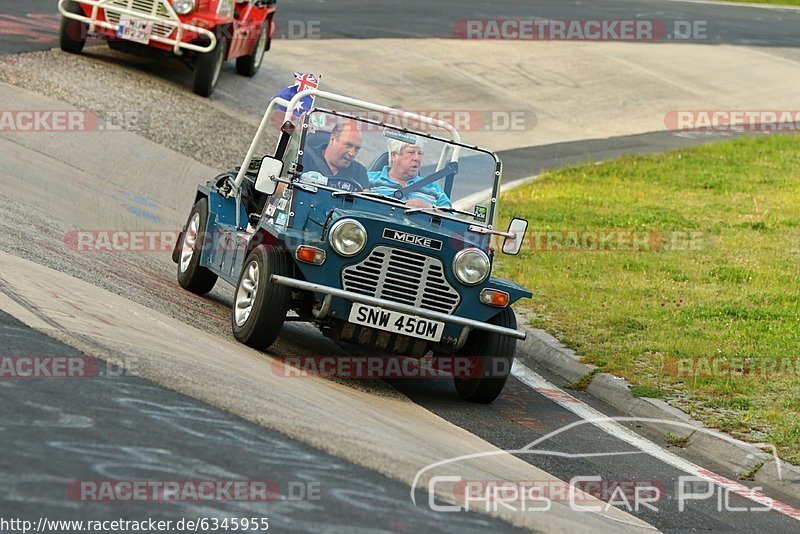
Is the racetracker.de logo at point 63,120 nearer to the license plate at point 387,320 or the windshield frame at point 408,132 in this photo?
the windshield frame at point 408,132

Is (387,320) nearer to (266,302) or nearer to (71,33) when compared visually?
(266,302)

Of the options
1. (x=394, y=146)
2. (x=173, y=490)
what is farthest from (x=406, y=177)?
(x=173, y=490)

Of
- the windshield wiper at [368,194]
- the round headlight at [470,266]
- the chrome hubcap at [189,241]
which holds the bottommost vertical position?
the chrome hubcap at [189,241]

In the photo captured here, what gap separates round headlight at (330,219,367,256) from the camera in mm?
8672

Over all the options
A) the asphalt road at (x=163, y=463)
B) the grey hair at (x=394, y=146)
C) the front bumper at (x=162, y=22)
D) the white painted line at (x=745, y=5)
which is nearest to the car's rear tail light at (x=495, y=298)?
the grey hair at (x=394, y=146)

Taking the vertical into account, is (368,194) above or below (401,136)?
below

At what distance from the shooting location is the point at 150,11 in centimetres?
1911

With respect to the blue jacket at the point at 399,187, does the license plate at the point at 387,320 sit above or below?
below

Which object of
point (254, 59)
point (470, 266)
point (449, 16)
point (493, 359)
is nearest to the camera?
point (470, 266)

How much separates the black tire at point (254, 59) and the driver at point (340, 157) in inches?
522

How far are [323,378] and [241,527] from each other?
363 centimetres

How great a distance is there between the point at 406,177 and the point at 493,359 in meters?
1.55

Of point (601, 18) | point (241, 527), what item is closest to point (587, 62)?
point (601, 18)

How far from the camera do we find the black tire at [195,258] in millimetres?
10898
